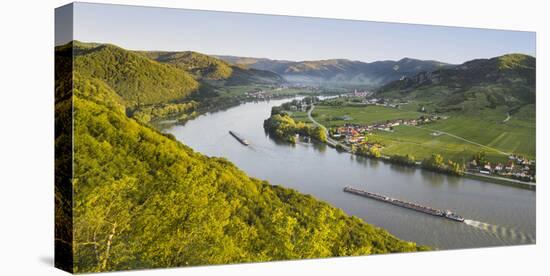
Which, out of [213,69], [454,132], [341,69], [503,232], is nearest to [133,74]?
[213,69]

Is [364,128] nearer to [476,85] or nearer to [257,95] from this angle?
[257,95]

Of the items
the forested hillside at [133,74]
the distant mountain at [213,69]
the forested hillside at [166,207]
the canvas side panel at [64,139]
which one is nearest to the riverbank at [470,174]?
the distant mountain at [213,69]

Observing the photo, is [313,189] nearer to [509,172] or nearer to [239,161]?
[239,161]

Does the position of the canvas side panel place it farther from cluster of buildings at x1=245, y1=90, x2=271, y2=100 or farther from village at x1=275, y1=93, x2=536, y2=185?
village at x1=275, y1=93, x2=536, y2=185

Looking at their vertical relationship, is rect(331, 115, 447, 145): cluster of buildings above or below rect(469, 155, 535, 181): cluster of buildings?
above

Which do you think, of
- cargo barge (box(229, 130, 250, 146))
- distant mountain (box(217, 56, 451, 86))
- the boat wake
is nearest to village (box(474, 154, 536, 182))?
the boat wake
